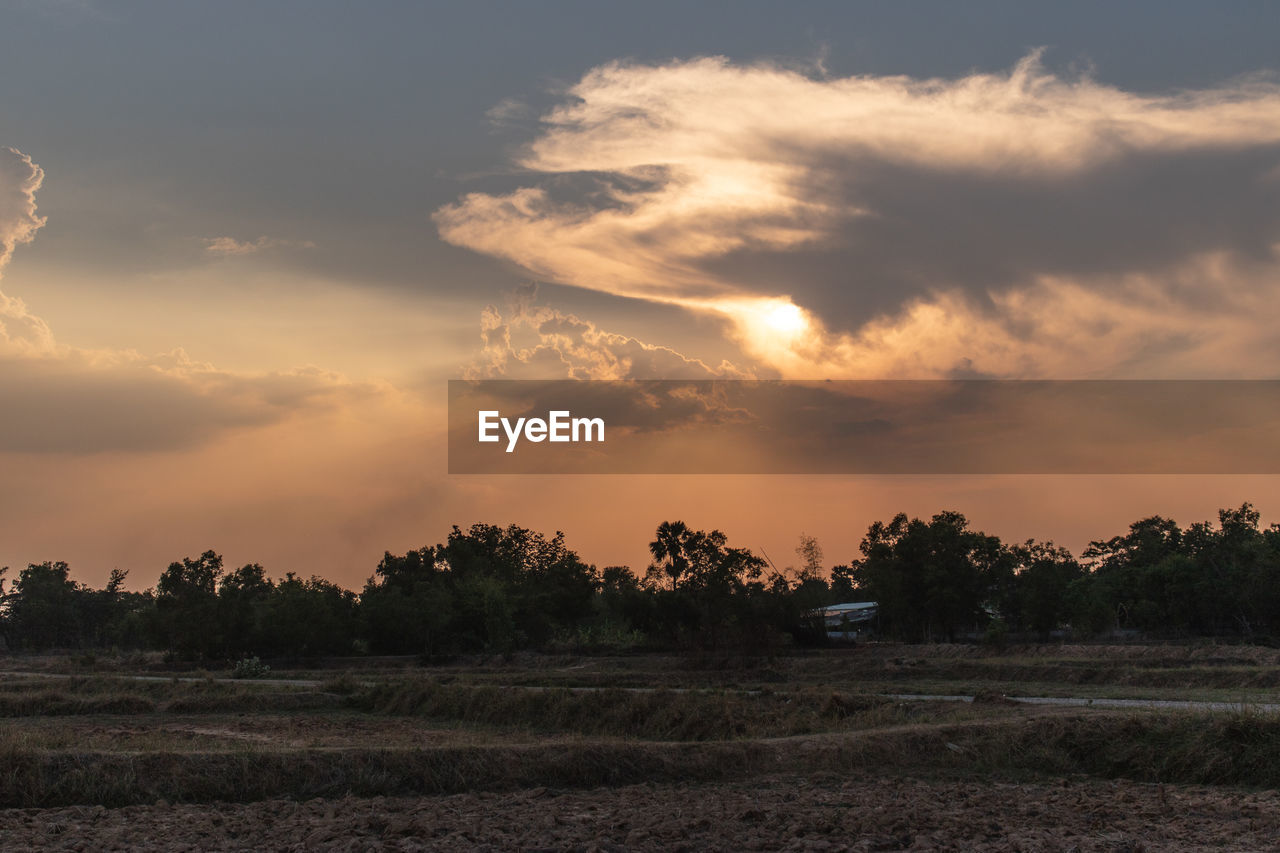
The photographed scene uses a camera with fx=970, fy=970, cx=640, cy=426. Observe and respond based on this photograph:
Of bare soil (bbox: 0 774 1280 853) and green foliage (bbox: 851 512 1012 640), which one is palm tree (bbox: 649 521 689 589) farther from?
bare soil (bbox: 0 774 1280 853)

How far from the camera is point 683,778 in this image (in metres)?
20.7

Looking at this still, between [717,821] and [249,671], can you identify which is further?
[249,671]

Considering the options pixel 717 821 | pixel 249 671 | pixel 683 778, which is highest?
pixel 717 821

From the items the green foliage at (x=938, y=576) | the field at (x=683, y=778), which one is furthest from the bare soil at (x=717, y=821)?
the green foliage at (x=938, y=576)

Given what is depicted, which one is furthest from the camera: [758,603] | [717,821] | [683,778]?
[758,603]

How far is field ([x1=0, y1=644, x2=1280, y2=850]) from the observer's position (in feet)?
49.3

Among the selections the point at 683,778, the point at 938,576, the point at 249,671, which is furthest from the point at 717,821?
the point at 938,576

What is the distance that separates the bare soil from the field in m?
0.06

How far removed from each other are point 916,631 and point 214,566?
191 ft

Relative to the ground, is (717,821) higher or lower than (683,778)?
higher

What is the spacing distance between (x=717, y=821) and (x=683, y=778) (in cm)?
494

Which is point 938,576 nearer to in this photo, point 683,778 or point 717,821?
point 683,778

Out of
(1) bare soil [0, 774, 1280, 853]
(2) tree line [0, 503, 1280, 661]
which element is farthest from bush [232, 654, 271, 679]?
(1) bare soil [0, 774, 1280, 853]

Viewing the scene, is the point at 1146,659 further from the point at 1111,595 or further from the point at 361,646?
the point at 361,646
